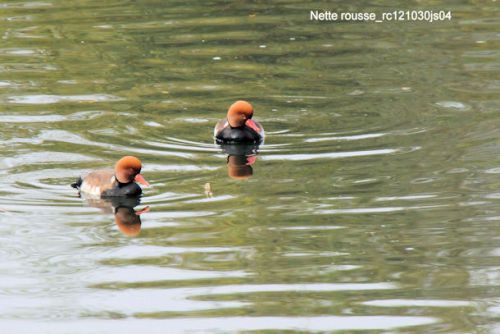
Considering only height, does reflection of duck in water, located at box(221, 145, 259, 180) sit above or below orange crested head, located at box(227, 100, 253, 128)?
below

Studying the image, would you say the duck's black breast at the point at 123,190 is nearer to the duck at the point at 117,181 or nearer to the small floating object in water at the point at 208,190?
the duck at the point at 117,181

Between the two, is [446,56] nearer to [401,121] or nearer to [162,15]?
[401,121]

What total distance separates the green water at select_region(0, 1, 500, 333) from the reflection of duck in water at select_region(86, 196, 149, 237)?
9 centimetres

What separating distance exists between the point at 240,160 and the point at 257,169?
24.3 inches

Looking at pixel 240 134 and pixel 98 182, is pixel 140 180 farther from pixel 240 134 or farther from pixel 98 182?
Result: pixel 240 134

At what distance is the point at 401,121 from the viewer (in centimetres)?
1407

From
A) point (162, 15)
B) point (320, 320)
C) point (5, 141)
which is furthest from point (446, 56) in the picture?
point (320, 320)

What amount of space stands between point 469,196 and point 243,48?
7035 millimetres

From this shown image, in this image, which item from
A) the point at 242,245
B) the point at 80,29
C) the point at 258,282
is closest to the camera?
the point at 258,282

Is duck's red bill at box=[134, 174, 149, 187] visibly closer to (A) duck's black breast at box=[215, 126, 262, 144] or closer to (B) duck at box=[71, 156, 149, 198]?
(B) duck at box=[71, 156, 149, 198]

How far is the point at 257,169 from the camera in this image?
1269cm

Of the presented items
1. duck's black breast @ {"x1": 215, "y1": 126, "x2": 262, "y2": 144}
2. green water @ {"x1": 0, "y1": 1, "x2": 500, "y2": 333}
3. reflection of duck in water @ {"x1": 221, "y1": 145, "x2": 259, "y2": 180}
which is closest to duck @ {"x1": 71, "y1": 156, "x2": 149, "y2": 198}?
green water @ {"x1": 0, "y1": 1, "x2": 500, "y2": 333}

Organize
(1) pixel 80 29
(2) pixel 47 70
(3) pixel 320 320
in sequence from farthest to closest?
(1) pixel 80 29, (2) pixel 47 70, (3) pixel 320 320

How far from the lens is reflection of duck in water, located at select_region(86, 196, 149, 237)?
35.2 feet
